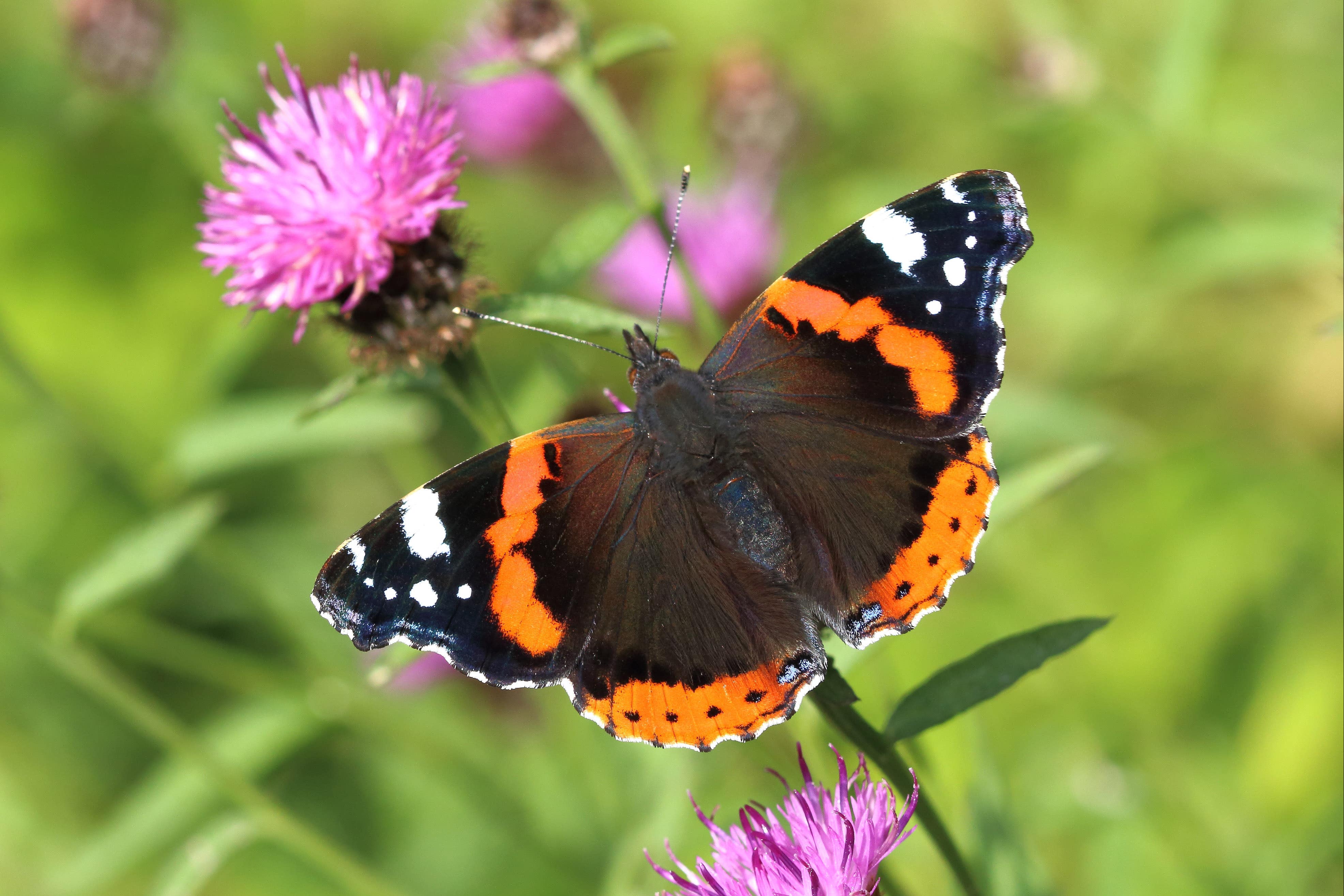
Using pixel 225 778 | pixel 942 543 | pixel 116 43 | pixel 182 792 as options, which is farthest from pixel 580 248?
pixel 116 43

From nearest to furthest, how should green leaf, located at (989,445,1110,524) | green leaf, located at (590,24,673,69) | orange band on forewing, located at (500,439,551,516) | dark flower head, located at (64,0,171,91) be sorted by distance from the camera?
orange band on forewing, located at (500,439,551,516) < green leaf, located at (989,445,1110,524) < green leaf, located at (590,24,673,69) < dark flower head, located at (64,0,171,91)

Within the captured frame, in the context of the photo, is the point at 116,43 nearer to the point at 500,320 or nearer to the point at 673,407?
the point at 500,320

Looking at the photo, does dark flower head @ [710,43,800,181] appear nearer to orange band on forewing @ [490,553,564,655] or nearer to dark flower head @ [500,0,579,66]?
dark flower head @ [500,0,579,66]

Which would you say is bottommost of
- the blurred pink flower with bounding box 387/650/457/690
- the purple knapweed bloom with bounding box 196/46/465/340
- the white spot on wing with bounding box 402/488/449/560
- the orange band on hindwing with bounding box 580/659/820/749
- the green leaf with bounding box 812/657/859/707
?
the green leaf with bounding box 812/657/859/707

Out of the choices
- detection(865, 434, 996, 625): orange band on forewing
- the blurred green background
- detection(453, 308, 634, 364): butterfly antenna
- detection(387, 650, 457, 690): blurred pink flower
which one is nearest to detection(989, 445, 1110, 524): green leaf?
the blurred green background

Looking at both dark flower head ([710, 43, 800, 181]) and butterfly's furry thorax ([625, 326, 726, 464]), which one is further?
dark flower head ([710, 43, 800, 181])

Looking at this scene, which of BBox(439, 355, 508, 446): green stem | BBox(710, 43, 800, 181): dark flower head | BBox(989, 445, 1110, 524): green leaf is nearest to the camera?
BBox(989, 445, 1110, 524): green leaf
